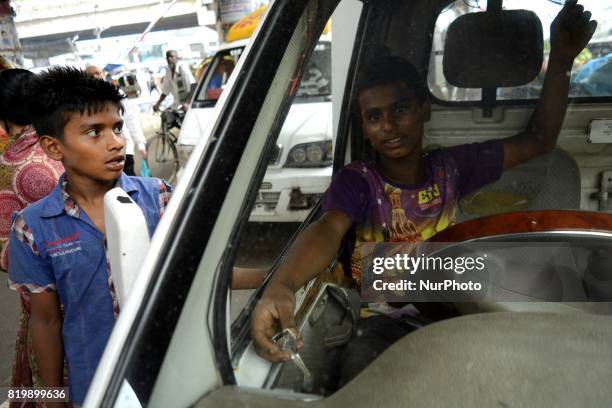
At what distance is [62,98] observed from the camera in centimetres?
145

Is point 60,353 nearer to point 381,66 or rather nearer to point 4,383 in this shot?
point 381,66

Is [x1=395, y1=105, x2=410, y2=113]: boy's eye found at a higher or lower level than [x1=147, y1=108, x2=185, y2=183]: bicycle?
higher

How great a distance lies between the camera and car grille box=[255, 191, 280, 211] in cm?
103

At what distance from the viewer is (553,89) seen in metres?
1.64

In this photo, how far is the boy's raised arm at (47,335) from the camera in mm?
1427

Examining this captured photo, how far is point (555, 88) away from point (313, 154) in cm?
89

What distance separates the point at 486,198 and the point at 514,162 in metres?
0.21

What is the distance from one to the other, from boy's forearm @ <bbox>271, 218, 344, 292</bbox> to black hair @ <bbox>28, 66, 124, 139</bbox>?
747mm

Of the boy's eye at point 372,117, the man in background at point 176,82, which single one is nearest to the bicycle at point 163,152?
the man in background at point 176,82

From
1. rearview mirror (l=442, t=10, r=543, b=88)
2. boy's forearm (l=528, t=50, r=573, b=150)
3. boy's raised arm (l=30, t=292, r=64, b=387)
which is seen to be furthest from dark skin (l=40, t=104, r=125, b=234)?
boy's forearm (l=528, t=50, r=573, b=150)

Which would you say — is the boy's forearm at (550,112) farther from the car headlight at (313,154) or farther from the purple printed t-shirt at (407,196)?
the car headlight at (313,154)

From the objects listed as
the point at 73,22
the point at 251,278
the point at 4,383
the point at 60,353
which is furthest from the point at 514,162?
the point at 73,22

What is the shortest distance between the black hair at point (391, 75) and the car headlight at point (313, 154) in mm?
293

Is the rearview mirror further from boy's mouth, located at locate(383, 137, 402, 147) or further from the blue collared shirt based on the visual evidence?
the blue collared shirt
